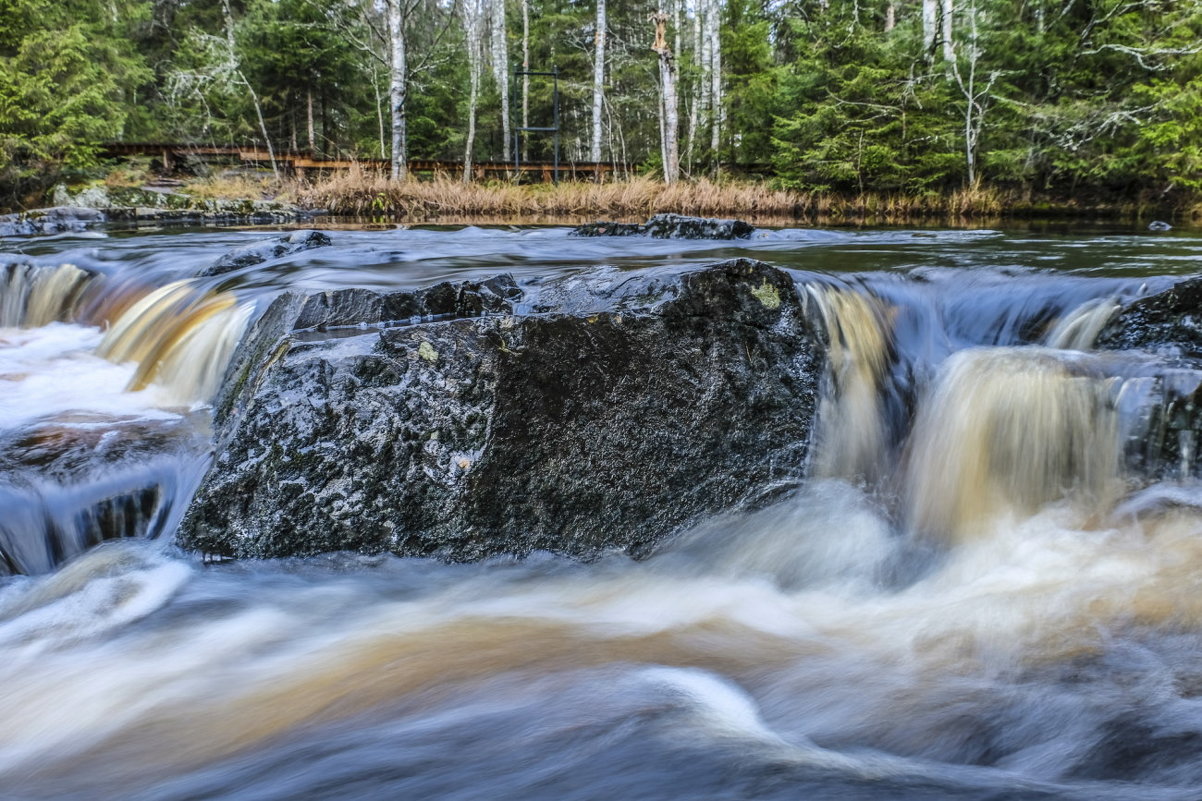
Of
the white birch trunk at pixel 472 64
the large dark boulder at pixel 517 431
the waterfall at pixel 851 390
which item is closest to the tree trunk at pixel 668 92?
the white birch trunk at pixel 472 64

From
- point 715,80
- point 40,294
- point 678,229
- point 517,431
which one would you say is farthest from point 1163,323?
point 715,80

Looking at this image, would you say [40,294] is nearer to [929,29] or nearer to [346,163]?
[346,163]

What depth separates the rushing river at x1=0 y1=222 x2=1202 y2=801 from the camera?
1.84 m

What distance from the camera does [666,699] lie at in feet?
6.91

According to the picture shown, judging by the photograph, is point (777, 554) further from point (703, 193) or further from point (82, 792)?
point (703, 193)

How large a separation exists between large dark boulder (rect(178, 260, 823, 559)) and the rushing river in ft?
0.40

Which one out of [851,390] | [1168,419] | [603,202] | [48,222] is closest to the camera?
[1168,419]

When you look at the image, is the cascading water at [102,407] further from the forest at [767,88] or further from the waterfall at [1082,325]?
the forest at [767,88]

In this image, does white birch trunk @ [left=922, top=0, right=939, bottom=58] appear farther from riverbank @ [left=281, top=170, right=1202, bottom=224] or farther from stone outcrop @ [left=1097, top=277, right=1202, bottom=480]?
stone outcrop @ [left=1097, top=277, right=1202, bottom=480]

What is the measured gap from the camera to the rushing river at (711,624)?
72.6 inches

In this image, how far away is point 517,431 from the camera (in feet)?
9.12

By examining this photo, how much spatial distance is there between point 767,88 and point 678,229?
596 inches

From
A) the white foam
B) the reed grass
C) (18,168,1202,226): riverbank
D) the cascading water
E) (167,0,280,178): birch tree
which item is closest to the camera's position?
the cascading water

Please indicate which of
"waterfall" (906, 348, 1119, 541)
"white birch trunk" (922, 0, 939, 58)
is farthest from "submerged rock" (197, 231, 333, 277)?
"white birch trunk" (922, 0, 939, 58)
